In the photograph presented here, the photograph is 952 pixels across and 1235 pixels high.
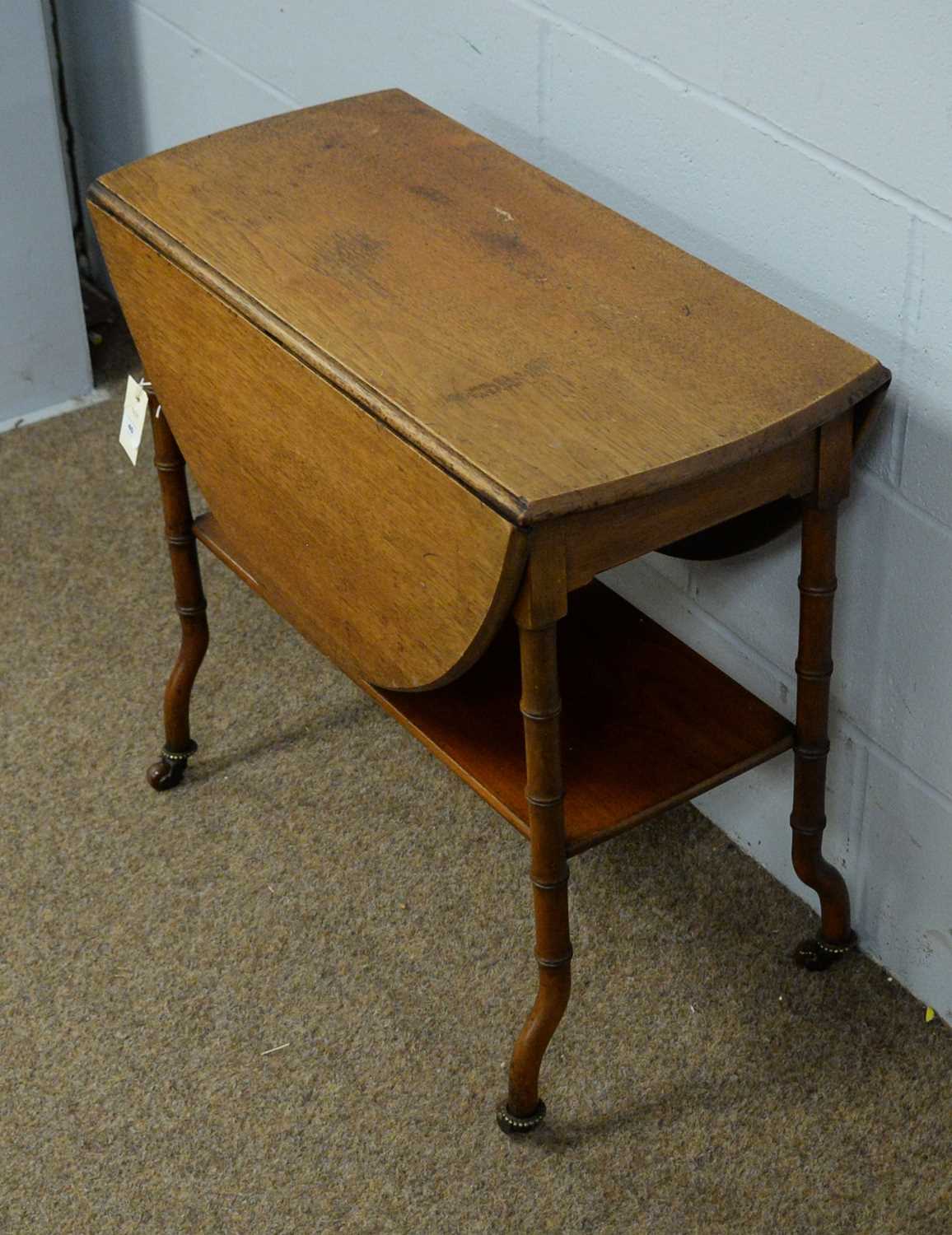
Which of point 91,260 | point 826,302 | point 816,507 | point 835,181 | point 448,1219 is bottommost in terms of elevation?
point 448,1219

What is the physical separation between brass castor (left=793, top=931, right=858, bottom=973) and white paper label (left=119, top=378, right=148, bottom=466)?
942 mm

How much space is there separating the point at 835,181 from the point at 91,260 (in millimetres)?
1975

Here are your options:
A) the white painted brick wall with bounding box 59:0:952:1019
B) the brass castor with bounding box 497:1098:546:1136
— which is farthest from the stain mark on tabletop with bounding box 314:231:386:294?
the brass castor with bounding box 497:1098:546:1136

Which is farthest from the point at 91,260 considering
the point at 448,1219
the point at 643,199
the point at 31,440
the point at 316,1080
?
the point at 448,1219

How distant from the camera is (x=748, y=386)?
51.8 inches

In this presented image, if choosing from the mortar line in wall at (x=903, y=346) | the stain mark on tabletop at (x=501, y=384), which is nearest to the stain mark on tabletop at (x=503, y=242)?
the stain mark on tabletop at (x=501, y=384)

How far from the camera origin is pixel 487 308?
1.42 meters

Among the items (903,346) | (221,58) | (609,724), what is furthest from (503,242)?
(221,58)

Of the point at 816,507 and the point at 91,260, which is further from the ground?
the point at 816,507

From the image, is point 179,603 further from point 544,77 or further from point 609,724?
point 544,77

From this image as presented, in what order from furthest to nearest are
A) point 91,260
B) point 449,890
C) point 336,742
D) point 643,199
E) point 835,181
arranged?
point 91,260 < point 336,742 < point 449,890 < point 643,199 < point 835,181

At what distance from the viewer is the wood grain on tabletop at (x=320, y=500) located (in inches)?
50.9

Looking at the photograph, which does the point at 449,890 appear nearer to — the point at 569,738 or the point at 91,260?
the point at 569,738

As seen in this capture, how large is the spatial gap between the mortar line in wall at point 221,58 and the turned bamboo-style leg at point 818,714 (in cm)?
113
